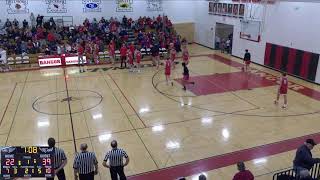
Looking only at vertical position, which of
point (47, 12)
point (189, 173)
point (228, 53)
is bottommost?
point (189, 173)

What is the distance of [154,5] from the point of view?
28.2 m

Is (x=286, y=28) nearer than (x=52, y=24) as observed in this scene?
Yes

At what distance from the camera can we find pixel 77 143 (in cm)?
1005

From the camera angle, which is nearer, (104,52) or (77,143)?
(77,143)

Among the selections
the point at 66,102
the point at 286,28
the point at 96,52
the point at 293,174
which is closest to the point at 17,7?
the point at 96,52

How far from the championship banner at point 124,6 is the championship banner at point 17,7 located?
7.37 meters

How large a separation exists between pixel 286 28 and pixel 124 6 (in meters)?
14.3

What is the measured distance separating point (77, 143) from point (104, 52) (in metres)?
13.7

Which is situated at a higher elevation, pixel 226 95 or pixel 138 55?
pixel 138 55

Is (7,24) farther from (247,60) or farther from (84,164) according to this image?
(84,164)

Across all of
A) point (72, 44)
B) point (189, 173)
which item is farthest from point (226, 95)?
point (72, 44)

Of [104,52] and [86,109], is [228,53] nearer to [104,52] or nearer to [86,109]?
[104,52]

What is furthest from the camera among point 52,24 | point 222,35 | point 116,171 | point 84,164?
point 222,35
